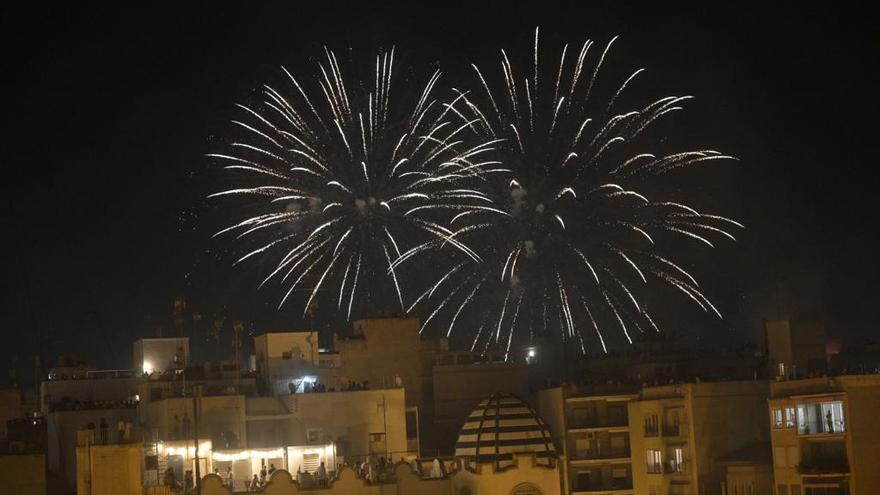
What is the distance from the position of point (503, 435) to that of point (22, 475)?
75.3 ft

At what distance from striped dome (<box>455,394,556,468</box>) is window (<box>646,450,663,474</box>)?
14309mm

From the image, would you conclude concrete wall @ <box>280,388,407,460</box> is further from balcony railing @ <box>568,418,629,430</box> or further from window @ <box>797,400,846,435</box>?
window @ <box>797,400,846,435</box>

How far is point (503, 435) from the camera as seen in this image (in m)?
74.6

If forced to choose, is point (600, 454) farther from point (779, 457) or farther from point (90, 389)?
point (90, 389)

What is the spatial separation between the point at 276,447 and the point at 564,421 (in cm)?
2028

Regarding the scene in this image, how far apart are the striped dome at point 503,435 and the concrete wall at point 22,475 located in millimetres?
20062

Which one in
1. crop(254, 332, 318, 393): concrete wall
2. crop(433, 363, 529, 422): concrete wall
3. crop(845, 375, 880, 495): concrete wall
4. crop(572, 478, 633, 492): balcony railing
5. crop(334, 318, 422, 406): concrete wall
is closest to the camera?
crop(845, 375, 880, 495): concrete wall

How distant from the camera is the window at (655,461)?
8831cm

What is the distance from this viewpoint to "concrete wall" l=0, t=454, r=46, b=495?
7375 centimetres

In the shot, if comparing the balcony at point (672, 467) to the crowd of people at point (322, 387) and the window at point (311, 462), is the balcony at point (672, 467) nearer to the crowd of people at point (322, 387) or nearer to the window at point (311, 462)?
the crowd of people at point (322, 387)

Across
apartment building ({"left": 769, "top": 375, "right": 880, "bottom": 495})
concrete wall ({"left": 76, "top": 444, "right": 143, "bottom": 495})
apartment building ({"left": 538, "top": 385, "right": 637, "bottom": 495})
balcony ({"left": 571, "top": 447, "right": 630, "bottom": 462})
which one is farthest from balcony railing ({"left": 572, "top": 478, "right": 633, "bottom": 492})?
concrete wall ({"left": 76, "top": 444, "right": 143, "bottom": 495})

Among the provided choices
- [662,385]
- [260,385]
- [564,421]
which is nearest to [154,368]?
[260,385]

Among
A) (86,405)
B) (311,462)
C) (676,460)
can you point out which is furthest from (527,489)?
(86,405)

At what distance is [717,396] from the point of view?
85.4m
